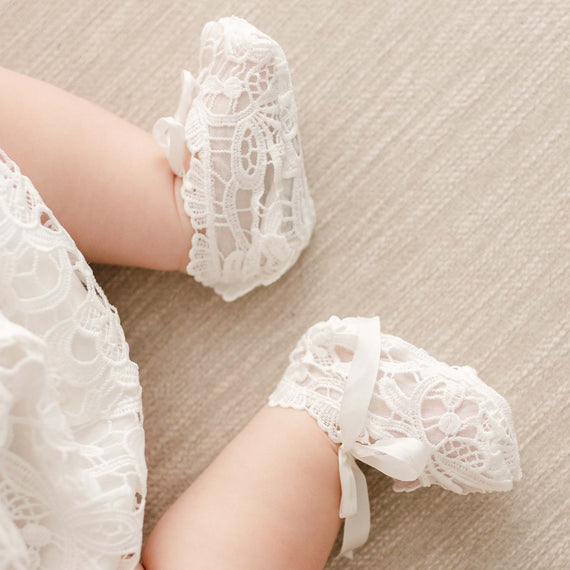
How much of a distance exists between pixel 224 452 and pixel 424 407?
0.23 metres

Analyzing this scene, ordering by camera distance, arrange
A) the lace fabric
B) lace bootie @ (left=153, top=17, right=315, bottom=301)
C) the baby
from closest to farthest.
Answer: the lace fabric < the baby < lace bootie @ (left=153, top=17, right=315, bottom=301)

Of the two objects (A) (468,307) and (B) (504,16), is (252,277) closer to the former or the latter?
(A) (468,307)

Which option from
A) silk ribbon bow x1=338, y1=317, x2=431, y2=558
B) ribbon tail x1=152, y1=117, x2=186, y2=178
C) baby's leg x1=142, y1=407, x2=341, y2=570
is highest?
ribbon tail x1=152, y1=117, x2=186, y2=178

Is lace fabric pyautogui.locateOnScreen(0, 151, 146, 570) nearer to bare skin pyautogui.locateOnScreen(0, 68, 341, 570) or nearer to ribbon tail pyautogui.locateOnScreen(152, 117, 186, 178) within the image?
bare skin pyautogui.locateOnScreen(0, 68, 341, 570)

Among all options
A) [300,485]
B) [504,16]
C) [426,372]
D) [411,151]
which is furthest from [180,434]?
[504,16]

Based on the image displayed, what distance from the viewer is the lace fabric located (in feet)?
1.41

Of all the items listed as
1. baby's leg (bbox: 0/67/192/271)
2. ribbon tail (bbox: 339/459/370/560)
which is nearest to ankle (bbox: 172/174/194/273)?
baby's leg (bbox: 0/67/192/271)

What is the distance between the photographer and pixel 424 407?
675mm

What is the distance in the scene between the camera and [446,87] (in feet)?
2.56

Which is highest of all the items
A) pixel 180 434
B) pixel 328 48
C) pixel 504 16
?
pixel 504 16

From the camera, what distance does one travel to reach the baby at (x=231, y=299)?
1.92ft

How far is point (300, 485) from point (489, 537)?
0.27 metres

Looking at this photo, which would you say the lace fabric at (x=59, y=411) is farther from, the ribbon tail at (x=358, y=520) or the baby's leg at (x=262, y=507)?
the ribbon tail at (x=358, y=520)

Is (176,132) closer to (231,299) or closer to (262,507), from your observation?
(231,299)
